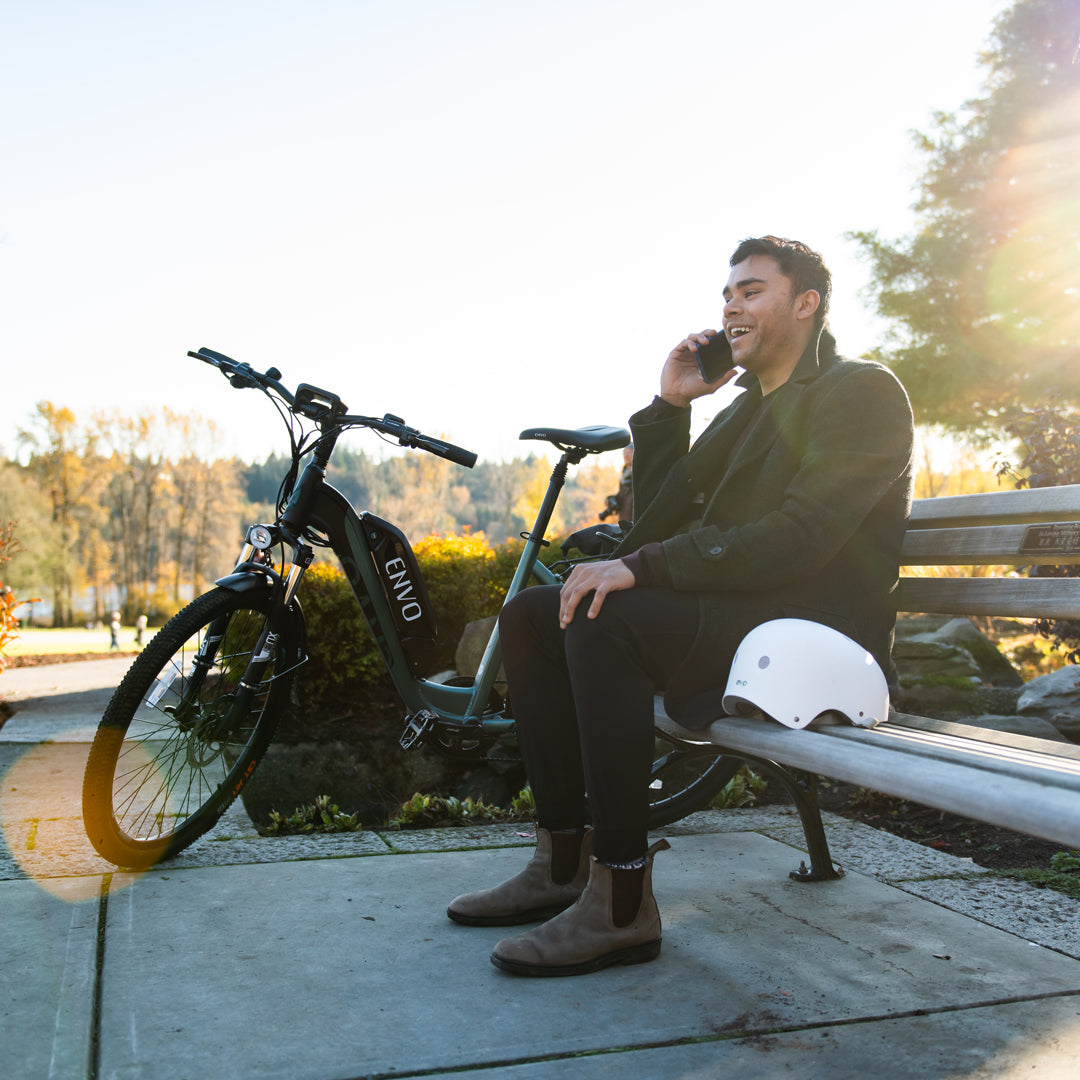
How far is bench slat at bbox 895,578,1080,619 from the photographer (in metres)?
2.18

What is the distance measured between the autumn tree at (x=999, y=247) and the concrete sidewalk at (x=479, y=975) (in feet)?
51.5

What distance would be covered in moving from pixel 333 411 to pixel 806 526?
5.02 feet

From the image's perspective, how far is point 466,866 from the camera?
284cm

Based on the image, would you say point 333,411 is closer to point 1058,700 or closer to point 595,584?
point 595,584

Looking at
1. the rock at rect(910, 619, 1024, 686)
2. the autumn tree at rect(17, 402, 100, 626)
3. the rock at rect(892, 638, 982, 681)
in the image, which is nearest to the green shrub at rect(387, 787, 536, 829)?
Result: the rock at rect(892, 638, 982, 681)

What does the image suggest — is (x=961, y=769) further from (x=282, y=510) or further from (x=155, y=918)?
(x=282, y=510)

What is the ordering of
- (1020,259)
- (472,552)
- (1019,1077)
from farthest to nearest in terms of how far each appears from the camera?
(1020,259) < (472,552) < (1019,1077)

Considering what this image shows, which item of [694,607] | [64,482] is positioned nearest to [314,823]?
[694,607]

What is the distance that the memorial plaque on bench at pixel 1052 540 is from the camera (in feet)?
7.38

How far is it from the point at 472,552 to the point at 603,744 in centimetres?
381

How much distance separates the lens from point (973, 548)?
2461 millimetres

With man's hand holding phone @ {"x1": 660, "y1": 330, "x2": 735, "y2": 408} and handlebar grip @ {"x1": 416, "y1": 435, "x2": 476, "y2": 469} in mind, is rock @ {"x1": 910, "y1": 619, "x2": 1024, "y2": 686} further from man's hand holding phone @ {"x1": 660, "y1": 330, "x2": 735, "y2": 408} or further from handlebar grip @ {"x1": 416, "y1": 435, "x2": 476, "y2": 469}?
handlebar grip @ {"x1": 416, "y1": 435, "x2": 476, "y2": 469}

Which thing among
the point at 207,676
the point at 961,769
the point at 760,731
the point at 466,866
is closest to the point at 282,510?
the point at 207,676

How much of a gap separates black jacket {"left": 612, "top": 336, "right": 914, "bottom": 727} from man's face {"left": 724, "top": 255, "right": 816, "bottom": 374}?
75 mm
